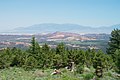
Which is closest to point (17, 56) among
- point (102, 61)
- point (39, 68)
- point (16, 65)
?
point (16, 65)

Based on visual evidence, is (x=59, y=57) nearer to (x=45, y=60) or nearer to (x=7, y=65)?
(x=45, y=60)

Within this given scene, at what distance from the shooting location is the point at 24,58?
63719 mm

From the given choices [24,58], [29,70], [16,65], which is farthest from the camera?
[16,65]

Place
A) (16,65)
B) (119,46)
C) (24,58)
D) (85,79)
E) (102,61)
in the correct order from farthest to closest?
1. (119,46)
2. (16,65)
3. (24,58)
4. (102,61)
5. (85,79)

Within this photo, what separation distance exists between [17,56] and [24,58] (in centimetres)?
A: 444

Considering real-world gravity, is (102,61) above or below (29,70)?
above

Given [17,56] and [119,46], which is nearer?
[17,56]

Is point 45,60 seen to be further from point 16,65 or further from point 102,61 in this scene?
point 102,61

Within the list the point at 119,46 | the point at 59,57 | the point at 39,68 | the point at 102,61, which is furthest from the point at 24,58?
the point at 119,46

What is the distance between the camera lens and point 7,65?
2579 inches

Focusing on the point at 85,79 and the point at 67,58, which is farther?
the point at 67,58

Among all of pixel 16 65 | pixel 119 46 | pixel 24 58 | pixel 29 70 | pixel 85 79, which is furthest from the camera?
pixel 119 46

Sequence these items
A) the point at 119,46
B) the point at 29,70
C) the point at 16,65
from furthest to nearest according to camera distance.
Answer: the point at 119,46
the point at 16,65
the point at 29,70

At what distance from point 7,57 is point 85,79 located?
30.7m
